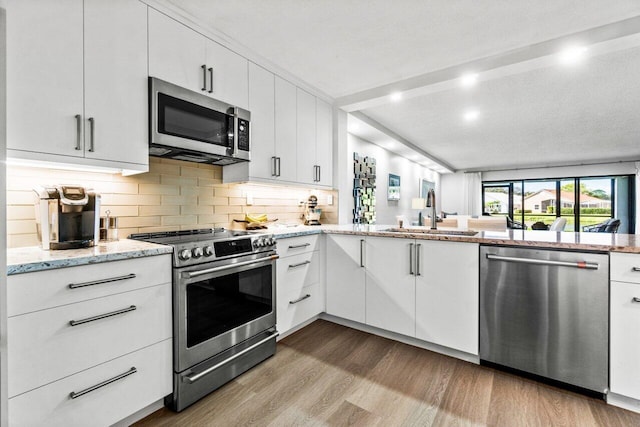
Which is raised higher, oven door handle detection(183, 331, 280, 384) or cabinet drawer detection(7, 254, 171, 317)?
cabinet drawer detection(7, 254, 171, 317)

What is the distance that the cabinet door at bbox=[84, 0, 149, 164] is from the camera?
5.16 ft

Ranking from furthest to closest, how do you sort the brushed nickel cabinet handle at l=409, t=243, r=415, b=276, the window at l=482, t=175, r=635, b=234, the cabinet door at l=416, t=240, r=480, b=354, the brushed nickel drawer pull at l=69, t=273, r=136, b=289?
the window at l=482, t=175, r=635, b=234 → the brushed nickel cabinet handle at l=409, t=243, r=415, b=276 → the cabinet door at l=416, t=240, r=480, b=354 → the brushed nickel drawer pull at l=69, t=273, r=136, b=289

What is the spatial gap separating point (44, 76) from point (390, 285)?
249 cm

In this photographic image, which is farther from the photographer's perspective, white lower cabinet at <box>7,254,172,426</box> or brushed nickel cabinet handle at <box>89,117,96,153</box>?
brushed nickel cabinet handle at <box>89,117,96,153</box>

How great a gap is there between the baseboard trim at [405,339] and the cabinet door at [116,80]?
2.11 meters

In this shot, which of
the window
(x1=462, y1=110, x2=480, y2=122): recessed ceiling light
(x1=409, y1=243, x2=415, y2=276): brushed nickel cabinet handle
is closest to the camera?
(x1=409, y1=243, x2=415, y2=276): brushed nickel cabinet handle

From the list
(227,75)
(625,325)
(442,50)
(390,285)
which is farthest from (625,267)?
(227,75)

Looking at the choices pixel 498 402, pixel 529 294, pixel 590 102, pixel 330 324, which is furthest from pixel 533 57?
pixel 330 324

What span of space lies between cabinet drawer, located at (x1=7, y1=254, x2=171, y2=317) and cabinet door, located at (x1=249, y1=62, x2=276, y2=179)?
1.19m

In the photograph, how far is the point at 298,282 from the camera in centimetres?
257

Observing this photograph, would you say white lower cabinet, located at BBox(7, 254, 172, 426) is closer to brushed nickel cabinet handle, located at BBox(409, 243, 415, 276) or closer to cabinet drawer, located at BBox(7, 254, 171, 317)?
cabinet drawer, located at BBox(7, 254, 171, 317)

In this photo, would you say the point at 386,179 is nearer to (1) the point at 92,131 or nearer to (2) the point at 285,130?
(2) the point at 285,130

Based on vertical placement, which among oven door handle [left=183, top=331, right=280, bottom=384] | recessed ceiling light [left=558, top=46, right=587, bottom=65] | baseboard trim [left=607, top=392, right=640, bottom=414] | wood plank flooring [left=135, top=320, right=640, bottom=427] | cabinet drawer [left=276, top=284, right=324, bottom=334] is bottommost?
wood plank flooring [left=135, top=320, right=640, bottom=427]

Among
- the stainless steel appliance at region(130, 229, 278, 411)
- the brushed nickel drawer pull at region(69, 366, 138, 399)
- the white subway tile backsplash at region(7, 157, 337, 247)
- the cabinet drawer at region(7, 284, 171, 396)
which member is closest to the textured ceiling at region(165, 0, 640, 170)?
the white subway tile backsplash at region(7, 157, 337, 247)
